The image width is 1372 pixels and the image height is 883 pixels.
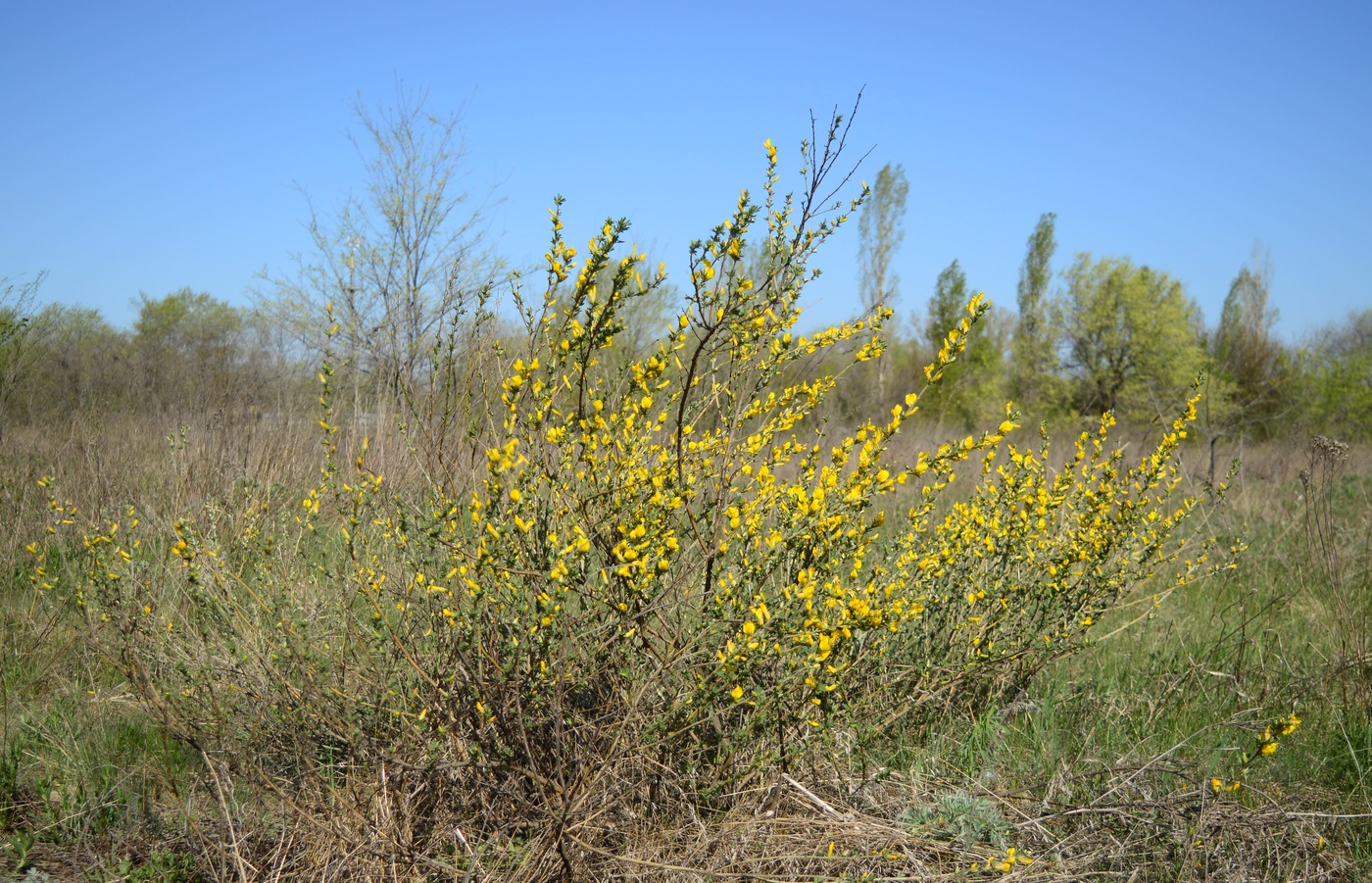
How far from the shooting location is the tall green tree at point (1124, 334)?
24.7 m

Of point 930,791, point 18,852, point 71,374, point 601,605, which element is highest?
point 71,374

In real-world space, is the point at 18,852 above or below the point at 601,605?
below

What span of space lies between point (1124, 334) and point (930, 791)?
26133 mm

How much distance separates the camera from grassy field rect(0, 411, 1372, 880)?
2.31m

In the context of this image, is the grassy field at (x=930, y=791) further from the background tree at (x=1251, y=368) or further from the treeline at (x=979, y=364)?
the background tree at (x=1251, y=368)

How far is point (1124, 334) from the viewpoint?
2564 centimetres

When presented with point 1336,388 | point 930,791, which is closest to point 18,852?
point 930,791

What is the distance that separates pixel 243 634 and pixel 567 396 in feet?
4.14

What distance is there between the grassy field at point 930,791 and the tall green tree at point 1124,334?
73.6ft

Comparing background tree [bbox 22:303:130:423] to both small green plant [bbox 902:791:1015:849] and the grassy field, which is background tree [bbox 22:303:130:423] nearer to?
the grassy field

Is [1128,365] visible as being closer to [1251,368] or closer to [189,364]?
[1251,368]

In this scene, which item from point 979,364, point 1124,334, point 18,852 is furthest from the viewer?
point 979,364

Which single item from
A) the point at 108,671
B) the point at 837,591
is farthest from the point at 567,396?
the point at 108,671

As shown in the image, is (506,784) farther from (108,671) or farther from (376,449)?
(376,449)
